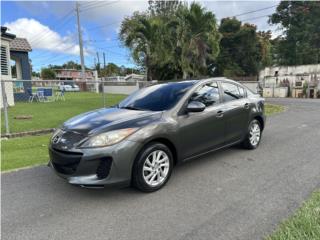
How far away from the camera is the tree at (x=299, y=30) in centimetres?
3362

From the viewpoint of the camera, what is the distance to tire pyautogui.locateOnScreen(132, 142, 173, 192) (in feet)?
11.8

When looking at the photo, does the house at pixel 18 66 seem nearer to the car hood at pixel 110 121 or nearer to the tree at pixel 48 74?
the car hood at pixel 110 121

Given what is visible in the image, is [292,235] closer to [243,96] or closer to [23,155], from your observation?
[243,96]

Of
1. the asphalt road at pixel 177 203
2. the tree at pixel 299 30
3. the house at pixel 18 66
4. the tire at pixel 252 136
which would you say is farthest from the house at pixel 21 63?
the tree at pixel 299 30

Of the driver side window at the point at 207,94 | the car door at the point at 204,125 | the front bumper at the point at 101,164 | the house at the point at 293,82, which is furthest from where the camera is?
the house at the point at 293,82

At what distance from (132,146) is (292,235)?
2.01 meters

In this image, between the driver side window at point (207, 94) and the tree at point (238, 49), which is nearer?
the driver side window at point (207, 94)

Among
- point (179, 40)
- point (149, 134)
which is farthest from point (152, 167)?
point (179, 40)

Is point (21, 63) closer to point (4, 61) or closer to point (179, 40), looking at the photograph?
point (4, 61)

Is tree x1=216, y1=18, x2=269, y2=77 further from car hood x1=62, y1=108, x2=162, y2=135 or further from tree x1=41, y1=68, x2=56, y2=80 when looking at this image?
tree x1=41, y1=68, x2=56, y2=80

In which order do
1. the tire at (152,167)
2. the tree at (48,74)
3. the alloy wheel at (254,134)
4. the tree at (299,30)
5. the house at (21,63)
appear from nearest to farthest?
the tire at (152,167) < the alloy wheel at (254,134) < the house at (21,63) < the tree at (299,30) < the tree at (48,74)

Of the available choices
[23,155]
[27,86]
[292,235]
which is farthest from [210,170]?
[27,86]

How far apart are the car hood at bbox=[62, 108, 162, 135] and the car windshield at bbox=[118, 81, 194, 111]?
292 millimetres

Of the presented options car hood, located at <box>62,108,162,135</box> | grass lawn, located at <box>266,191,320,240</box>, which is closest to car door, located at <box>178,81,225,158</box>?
→ car hood, located at <box>62,108,162,135</box>
